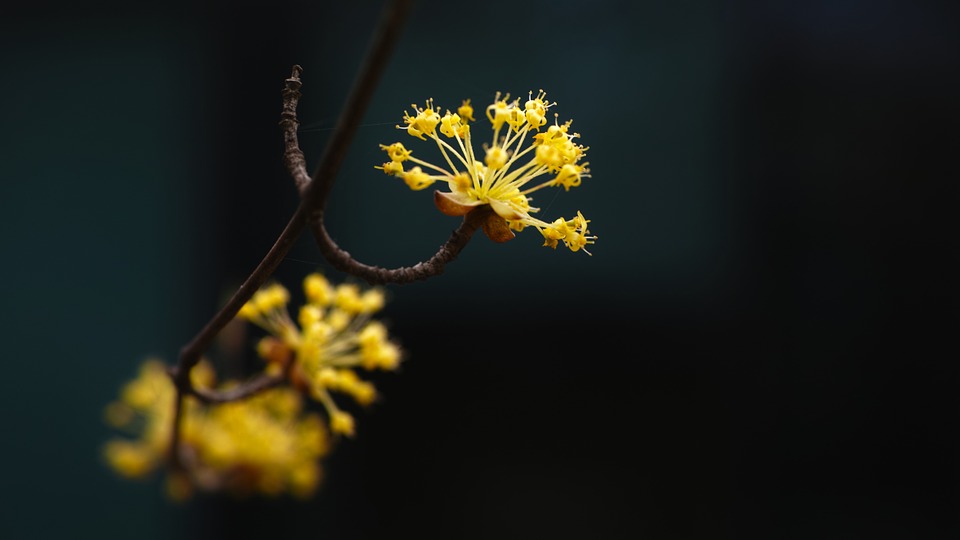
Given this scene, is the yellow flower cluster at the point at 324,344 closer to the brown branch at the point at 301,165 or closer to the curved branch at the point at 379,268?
the brown branch at the point at 301,165

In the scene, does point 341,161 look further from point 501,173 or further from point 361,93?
point 501,173

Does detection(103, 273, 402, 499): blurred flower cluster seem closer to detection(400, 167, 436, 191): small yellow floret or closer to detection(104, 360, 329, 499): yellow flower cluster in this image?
detection(104, 360, 329, 499): yellow flower cluster

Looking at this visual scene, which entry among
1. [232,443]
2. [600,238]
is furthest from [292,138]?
[600,238]

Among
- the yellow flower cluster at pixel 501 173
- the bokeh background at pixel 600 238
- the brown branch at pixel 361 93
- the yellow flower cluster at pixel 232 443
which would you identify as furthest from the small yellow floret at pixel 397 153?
the bokeh background at pixel 600 238

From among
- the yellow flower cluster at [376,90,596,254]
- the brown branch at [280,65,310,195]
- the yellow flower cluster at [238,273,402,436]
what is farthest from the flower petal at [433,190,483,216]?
the yellow flower cluster at [238,273,402,436]

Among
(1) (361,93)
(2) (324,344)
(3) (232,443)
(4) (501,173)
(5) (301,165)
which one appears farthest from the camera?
(3) (232,443)

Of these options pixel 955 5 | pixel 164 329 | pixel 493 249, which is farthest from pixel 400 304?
pixel 955 5
